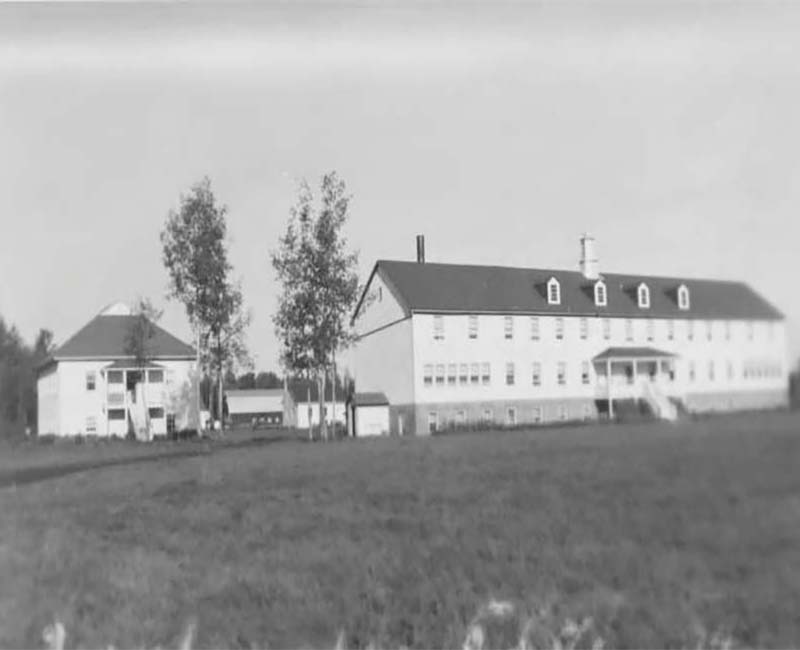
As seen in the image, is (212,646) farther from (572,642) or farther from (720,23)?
(720,23)

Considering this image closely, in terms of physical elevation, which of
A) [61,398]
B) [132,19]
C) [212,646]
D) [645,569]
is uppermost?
[132,19]

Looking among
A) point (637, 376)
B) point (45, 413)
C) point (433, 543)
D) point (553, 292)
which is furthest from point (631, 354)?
point (45, 413)

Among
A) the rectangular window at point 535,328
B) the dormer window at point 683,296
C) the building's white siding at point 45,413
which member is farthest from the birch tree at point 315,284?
the building's white siding at point 45,413

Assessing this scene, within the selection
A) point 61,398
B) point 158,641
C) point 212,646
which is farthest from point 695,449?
point 61,398

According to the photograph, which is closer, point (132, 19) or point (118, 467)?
point (132, 19)

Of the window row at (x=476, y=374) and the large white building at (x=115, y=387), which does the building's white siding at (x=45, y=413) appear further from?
the window row at (x=476, y=374)

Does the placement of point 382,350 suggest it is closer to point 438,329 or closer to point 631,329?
point 438,329

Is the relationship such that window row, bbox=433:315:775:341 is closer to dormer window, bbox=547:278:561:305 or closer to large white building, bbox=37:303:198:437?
dormer window, bbox=547:278:561:305

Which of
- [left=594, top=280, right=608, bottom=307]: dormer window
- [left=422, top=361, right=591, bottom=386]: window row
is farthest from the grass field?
[left=594, top=280, right=608, bottom=307]: dormer window
